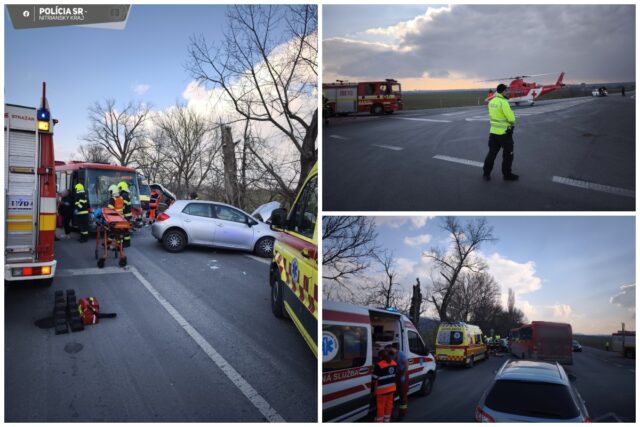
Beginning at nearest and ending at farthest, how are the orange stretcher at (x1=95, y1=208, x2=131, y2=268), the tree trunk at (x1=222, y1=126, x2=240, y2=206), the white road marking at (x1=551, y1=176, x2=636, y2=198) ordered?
the white road marking at (x1=551, y1=176, x2=636, y2=198) < the orange stretcher at (x1=95, y1=208, x2=131, y2=268) < the tree trunk at (x1=222, y1=126, x2=240, y2=206)

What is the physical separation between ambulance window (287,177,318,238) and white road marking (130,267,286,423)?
4.31 ft

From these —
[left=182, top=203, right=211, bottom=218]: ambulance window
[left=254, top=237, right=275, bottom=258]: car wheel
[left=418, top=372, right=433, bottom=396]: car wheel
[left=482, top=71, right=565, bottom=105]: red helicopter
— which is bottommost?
[left=418, top=372, right=433, bottom=396]: car wheel

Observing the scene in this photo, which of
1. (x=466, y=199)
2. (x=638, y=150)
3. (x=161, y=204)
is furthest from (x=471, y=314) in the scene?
(x=161, y=204)

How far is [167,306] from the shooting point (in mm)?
5359

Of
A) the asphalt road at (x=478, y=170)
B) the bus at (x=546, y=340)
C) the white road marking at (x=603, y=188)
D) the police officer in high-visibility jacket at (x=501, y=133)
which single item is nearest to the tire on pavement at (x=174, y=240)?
the asphalt road at (x=478, y=170)

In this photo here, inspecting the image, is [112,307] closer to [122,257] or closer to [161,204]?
[122,257]

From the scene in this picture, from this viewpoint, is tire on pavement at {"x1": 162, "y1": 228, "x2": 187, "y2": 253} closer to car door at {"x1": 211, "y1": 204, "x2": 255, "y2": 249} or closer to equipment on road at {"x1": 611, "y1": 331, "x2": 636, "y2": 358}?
car door at {"x1": 211, "y1": 204, "x2": 255, "y2": 249}

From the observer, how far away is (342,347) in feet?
11.9

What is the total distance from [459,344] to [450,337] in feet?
0.45

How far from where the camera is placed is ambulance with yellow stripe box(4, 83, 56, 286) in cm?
490

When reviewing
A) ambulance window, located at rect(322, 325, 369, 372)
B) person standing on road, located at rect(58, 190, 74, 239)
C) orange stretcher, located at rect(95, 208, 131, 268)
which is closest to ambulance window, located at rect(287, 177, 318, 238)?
ambulance window, located at rect(322, 325, 369, 372)

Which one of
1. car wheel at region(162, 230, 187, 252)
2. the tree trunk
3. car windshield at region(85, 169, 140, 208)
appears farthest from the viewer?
car windshield at region(85, 169, 140, 208)

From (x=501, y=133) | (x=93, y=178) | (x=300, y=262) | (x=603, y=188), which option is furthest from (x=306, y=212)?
(x=93, y=178)

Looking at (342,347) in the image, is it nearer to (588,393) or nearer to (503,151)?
(588,393)
